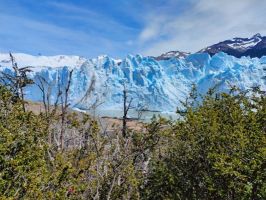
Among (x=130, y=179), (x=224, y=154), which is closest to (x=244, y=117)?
(x=224, y=154)

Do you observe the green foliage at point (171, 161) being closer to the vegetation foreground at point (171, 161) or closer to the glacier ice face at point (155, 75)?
the vegetation foreground at point (171, 161)

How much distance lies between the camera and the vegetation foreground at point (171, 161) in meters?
13.0

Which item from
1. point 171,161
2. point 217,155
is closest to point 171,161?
point 171,161

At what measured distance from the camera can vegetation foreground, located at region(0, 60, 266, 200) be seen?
13.0 m

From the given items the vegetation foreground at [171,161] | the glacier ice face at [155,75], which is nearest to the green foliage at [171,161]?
the vegetation foreground at [171,161]

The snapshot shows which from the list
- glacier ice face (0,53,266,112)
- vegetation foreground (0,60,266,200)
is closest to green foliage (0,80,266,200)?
vegetation foreground (0,60,266,200)

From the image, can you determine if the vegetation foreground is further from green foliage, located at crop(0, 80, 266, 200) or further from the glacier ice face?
the glacier ice face

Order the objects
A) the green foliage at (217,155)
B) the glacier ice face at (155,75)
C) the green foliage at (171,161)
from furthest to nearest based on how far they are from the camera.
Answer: the glacier ice face at (155,75), the green foliage at (217,155), the green foliage at (171,161)

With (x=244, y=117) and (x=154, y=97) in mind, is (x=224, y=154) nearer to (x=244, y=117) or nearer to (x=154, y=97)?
(x=244, y=117)

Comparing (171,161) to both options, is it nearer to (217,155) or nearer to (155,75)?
(217,155)

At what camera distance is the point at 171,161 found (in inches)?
814

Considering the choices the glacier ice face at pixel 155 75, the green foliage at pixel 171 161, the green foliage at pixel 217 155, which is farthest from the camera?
the glacier ice face at pixel 155 75

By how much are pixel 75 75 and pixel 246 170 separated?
133 metres

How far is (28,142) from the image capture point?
43.7ft
